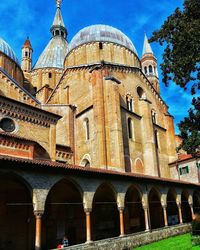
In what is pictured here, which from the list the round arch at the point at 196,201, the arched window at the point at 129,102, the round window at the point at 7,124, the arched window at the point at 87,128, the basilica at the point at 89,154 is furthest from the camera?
the arched window at the point at 129,102

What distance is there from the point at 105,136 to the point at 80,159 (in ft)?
11.7

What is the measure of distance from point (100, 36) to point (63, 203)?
70.8ft

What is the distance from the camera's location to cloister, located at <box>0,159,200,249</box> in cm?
1133

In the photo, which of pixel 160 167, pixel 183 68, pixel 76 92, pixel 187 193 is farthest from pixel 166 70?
pixel 160 167

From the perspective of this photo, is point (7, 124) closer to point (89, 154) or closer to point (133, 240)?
point (89, 154)

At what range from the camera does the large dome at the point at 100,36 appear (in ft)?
98.2

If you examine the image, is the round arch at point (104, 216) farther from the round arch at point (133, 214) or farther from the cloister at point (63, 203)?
the round arch at point (133, 214)

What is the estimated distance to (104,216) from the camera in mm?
18422

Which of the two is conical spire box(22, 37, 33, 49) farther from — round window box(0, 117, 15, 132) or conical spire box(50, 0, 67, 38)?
round window box(0, 117, 15, 132)

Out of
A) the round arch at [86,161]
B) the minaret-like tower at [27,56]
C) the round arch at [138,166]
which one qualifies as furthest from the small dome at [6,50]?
the round arch at [138,166]

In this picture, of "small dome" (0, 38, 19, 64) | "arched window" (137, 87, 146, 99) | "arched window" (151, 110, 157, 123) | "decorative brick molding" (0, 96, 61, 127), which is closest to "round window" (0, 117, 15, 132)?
"decorative brick molding" (0, 96, 61, 127)

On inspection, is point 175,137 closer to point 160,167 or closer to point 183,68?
point 160,167

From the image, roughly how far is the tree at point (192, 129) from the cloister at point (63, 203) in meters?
3.23

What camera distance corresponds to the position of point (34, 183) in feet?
36.7
